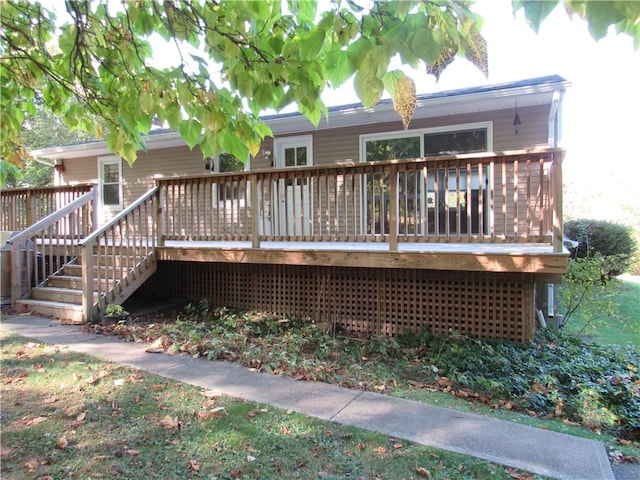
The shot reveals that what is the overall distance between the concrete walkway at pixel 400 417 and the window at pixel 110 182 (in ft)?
25.4

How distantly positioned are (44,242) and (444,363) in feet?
23.7

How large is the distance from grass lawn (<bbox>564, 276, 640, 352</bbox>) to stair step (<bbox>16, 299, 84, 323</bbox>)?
7900mm

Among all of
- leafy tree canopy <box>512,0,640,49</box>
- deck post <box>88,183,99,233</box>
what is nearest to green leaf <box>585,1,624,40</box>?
leafy tree canopy <box>512,0,640,49</box>

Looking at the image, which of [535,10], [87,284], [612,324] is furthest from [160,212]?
[612,324]

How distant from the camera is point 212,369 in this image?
14.8 ft

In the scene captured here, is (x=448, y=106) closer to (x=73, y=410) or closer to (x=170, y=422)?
(x=170, y=422)

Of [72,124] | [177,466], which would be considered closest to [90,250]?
[72,124]

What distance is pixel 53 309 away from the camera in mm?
6605

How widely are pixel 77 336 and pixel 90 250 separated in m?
1.38

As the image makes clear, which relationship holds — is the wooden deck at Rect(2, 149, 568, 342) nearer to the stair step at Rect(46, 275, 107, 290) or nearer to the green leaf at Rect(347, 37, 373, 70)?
the stair step at Rect(46, 275, 107, 290)

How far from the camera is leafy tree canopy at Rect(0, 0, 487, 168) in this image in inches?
72.2

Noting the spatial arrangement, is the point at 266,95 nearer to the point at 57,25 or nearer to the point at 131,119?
the point at 131,119

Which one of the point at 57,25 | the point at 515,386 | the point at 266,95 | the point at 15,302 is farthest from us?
the point at 15,302

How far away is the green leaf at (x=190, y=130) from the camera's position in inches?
110
